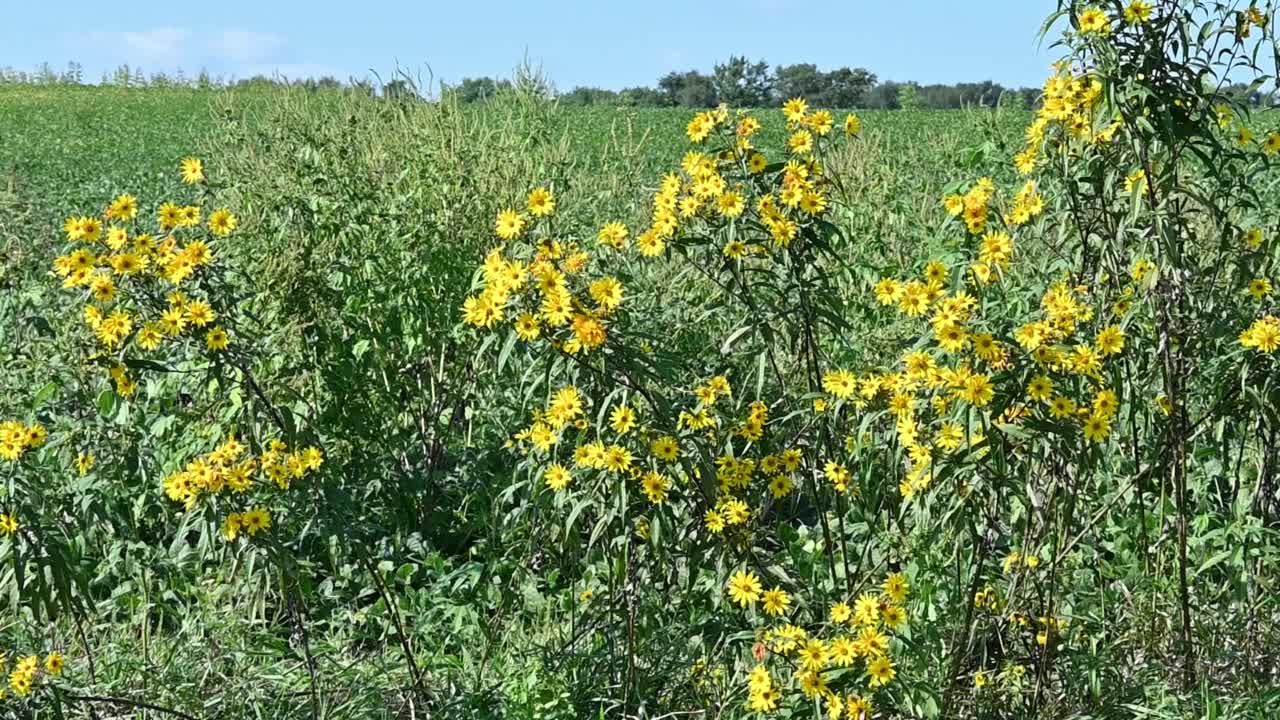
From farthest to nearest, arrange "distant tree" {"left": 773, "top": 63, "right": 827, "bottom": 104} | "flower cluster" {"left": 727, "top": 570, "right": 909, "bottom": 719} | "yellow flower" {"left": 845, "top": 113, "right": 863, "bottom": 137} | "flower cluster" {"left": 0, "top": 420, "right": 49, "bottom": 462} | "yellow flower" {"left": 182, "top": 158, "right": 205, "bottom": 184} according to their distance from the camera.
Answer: "distant tree" {"left": 773, "top": 63, "right": 827, "bottom": 104} < "yellow flower" {"left": 182, "top": 158, "right": 205, "bottom": 184} < "yellow flower" {"left": 845, "top": 113, "right": 863, "bottom": 137} < "flower cluster" {"left": 0, "top": 420, "right": 49, "bottom": 462} < "flower cluster" {"left": 727, "top": 570, "right": 909, "bottom": 719}

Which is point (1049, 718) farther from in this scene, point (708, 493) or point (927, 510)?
point (708, 493)

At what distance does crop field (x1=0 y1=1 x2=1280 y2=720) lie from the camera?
2.44 m

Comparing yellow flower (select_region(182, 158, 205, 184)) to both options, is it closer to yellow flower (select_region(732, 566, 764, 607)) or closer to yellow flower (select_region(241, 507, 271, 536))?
yellow flower (select_region(241, 507, 271, 536))

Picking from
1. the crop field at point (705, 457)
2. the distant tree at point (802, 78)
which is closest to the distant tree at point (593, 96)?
the distant tree at point (802, 78)

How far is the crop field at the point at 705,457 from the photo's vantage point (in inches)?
95.9

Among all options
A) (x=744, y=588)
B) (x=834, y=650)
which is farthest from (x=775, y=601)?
(x=834, y=650)

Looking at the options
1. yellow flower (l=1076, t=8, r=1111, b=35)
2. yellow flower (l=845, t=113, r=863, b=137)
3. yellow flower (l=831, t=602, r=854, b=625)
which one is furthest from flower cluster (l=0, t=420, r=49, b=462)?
yellow flower (l=1076, t=8, r=1111, b=35)

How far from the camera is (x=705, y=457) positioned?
251 centimetres

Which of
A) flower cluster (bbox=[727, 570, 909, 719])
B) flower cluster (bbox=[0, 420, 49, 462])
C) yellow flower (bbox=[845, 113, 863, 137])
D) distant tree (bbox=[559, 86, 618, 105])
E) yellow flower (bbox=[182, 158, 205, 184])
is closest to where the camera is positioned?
flower cluster (bbox=[727, 570, 909, 719])

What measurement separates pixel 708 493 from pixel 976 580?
1.85ft

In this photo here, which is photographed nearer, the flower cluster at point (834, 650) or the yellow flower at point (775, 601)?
the flower cluster at point (834, 650)

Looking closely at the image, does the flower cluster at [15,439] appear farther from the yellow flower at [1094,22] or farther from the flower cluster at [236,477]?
the yellow flower at [1094,22]

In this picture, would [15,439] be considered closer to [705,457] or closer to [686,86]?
[705,457]

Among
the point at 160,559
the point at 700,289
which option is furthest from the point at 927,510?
the point at 160,559
